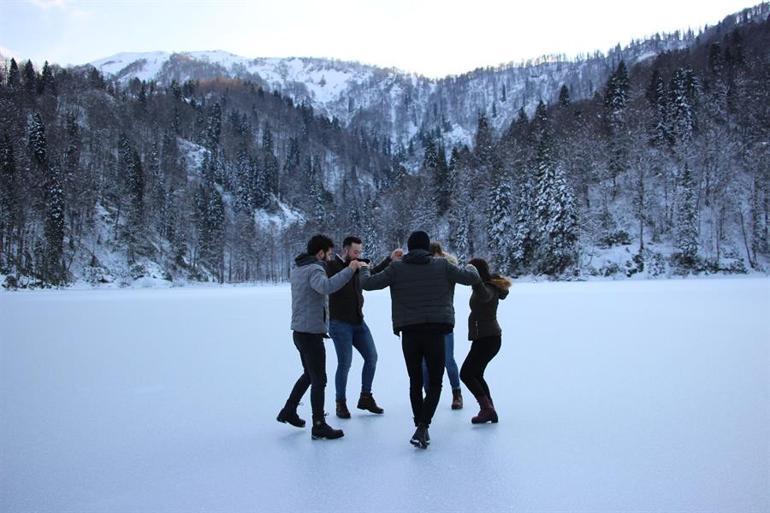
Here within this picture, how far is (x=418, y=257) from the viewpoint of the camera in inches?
189

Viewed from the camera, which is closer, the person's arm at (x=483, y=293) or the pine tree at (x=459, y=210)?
the person's arm at (x=483, y=293)

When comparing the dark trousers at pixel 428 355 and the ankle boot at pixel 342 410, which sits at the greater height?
the dark trousers at pixel 428 355

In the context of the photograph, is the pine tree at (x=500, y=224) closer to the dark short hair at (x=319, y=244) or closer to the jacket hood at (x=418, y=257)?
the dark short hair at (x=319, y=244)

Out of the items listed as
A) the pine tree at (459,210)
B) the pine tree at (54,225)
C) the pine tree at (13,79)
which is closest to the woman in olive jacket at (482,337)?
the pine tree at (459,210)

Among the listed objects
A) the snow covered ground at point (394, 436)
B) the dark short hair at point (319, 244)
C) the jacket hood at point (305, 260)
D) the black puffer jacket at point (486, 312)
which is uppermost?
the dark short hair at point (319, 244)

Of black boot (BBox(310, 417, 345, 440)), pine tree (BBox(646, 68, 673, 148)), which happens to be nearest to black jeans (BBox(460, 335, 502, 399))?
black boot (BBox(310, 417, 345, 440))

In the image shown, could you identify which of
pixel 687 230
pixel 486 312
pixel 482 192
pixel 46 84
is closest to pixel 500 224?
pixel 482 192

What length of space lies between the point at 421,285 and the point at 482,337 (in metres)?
1.23

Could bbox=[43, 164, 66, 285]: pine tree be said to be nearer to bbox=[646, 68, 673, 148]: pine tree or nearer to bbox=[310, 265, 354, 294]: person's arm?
bbox=[310, 265, 354, 294]: person's arm

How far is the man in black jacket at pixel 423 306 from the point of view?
4.76m

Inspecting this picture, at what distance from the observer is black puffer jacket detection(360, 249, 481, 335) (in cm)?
475

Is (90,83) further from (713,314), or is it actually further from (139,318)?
(713,314)

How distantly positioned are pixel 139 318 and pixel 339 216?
291 ft

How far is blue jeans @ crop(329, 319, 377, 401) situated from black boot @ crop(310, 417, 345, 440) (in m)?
0.81
